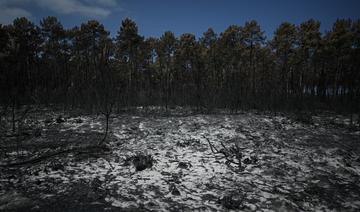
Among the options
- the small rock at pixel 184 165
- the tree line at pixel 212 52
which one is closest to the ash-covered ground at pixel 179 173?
the small rock at pixel 184 165

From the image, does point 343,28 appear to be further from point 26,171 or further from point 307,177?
point 26,171

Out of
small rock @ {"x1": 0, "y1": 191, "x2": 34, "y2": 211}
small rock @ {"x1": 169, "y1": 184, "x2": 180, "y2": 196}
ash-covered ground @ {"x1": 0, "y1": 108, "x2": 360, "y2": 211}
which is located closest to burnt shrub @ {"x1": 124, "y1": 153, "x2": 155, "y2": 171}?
ash-covered ground @ {"x1": 0, "y1": 108, "x2": 360, "y2": 211}

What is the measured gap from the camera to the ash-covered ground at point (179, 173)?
2917 millimetres

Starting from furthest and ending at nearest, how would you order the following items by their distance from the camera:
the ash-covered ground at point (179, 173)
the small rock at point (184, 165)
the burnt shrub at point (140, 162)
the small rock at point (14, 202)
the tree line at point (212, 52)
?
the tree line at point (212, 52) < the small rock at point (184, 165) < the burnt shrub at point (140, 162) < the ash-covered ground at point (179, 173) < the small rock at point (14, 202)

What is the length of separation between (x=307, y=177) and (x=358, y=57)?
72.2 ft

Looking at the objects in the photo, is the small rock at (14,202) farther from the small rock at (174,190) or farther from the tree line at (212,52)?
the tree line at (212,52)

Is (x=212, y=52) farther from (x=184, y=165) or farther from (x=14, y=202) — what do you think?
(x=14, y=202)

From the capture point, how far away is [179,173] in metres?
3.97

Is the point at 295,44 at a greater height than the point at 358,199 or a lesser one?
greater

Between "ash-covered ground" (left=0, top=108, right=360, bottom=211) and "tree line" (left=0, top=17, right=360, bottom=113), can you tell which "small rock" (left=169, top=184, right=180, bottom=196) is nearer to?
"ash-covered ground" (left=0, top=108, right=360, bottom=211)

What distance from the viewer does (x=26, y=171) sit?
143 inches

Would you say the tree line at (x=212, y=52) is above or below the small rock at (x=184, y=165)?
above

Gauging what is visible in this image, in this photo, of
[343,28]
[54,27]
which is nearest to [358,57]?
[343,28]

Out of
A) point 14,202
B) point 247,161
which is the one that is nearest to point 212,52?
point 247,161
